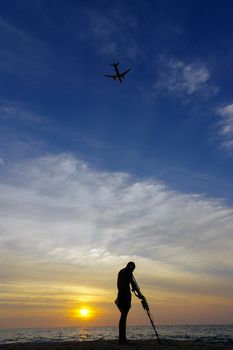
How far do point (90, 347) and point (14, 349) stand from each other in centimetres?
266

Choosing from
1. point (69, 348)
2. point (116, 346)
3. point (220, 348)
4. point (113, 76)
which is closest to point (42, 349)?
point (69, 348)

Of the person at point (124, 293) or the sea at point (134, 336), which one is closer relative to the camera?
the person at point (124, 293)

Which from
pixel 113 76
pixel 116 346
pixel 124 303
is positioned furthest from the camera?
pixel 113 76

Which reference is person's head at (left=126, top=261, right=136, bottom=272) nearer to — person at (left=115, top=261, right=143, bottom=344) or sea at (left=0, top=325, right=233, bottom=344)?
person at (left=115, top=261, right=143, bottom=344)

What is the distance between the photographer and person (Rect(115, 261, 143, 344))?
1440 centimetres

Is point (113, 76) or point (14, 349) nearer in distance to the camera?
point (14, 349)

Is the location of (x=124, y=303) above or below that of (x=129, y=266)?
below

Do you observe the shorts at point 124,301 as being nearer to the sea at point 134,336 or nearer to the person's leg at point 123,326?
the person's leg at point 123,326

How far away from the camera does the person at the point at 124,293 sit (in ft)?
47.2

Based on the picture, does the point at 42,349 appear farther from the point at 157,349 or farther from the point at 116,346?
the point at 157,349

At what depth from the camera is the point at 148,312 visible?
15.1 meters

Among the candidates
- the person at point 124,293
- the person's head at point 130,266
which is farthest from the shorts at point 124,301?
the person's head at point 130,266

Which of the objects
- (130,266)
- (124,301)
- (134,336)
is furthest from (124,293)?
(134,336)

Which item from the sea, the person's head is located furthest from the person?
the sea
